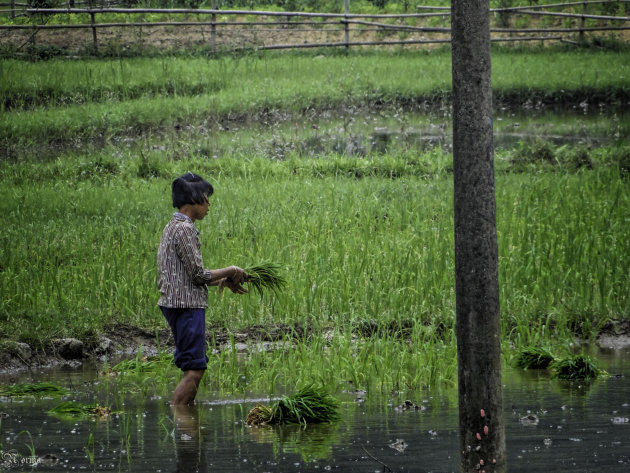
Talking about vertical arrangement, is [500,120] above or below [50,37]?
below

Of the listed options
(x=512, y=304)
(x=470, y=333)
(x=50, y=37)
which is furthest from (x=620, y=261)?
(x=50, y=37)

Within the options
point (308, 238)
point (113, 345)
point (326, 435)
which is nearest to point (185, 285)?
point (326, 435)

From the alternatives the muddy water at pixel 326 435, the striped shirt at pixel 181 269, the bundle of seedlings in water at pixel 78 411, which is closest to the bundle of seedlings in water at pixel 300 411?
the muddy water at pixel 326 435

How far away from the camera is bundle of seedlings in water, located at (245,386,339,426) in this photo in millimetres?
6055

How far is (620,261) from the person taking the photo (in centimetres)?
876

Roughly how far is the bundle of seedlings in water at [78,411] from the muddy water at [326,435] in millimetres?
62

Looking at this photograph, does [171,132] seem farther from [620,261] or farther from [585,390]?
[585,390]

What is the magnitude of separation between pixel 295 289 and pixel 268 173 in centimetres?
542

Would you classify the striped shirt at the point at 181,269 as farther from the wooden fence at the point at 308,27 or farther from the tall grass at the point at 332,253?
the wooden fence at the point at 308,27

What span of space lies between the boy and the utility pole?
2057mm

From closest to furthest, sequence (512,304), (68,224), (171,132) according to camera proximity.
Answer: (512,304), (68,224), (171,132)

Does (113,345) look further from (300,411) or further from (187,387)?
(300,411)

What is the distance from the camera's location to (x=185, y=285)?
631cm

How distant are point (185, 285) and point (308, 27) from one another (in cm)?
2256
